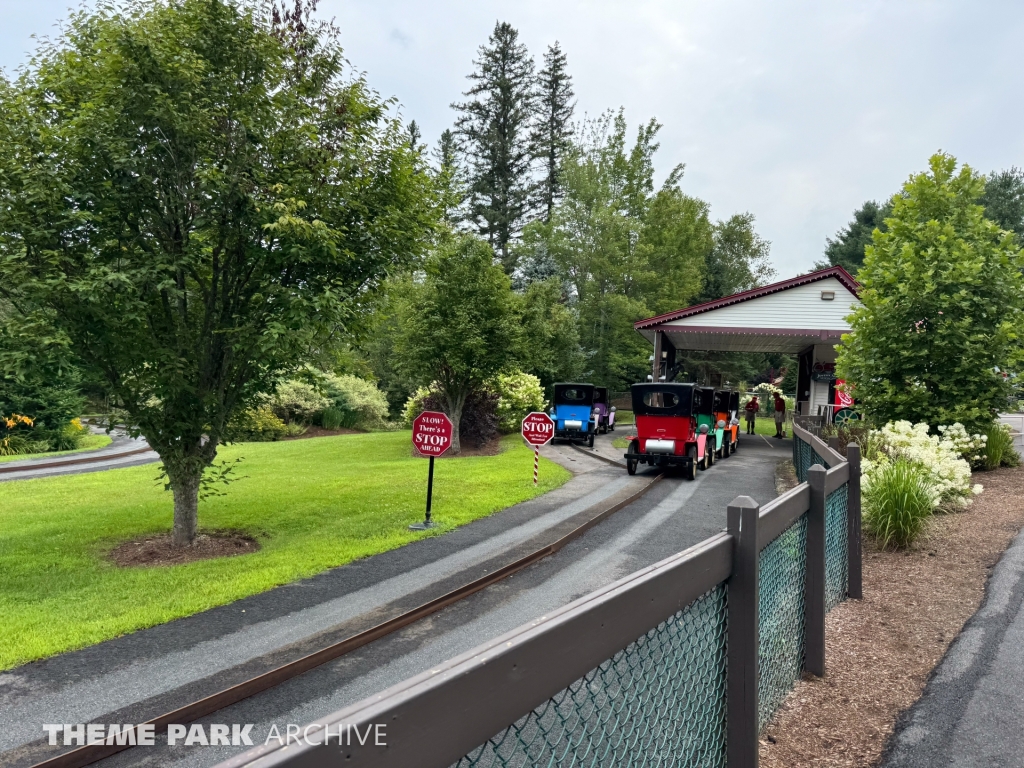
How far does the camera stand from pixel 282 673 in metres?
5.27

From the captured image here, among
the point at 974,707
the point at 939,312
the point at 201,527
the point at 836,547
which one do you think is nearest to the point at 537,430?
the point at 201,527

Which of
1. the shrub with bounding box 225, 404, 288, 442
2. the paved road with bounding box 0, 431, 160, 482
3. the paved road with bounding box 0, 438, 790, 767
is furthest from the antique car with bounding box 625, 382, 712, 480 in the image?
the shrub with bounding box 225, 404, 288, 442

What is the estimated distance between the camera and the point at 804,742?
3.74 metres

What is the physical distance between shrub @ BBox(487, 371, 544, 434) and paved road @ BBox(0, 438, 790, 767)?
1622cm

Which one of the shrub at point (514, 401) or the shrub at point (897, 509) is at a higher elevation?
the shrub at point (514, 401)

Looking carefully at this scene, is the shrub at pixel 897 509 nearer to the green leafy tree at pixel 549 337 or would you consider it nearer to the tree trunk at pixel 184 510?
the tree trunk at pixel 184 510

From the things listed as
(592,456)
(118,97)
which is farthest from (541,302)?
(118,97)

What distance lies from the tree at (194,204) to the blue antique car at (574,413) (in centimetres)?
1521

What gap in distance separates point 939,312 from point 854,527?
29.0ft

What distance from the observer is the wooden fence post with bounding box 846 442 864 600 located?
19.3 ft

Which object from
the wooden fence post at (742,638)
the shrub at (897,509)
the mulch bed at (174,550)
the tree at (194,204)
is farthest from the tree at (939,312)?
the mulch bed at (174,550)

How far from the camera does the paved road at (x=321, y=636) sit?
4.74 metres

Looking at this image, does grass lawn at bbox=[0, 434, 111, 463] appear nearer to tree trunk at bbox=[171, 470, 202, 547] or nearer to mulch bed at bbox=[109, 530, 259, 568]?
mulch bed at bbox=[109, 530, 259, 568]

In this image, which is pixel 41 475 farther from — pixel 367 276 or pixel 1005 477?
pixel 1005 477
